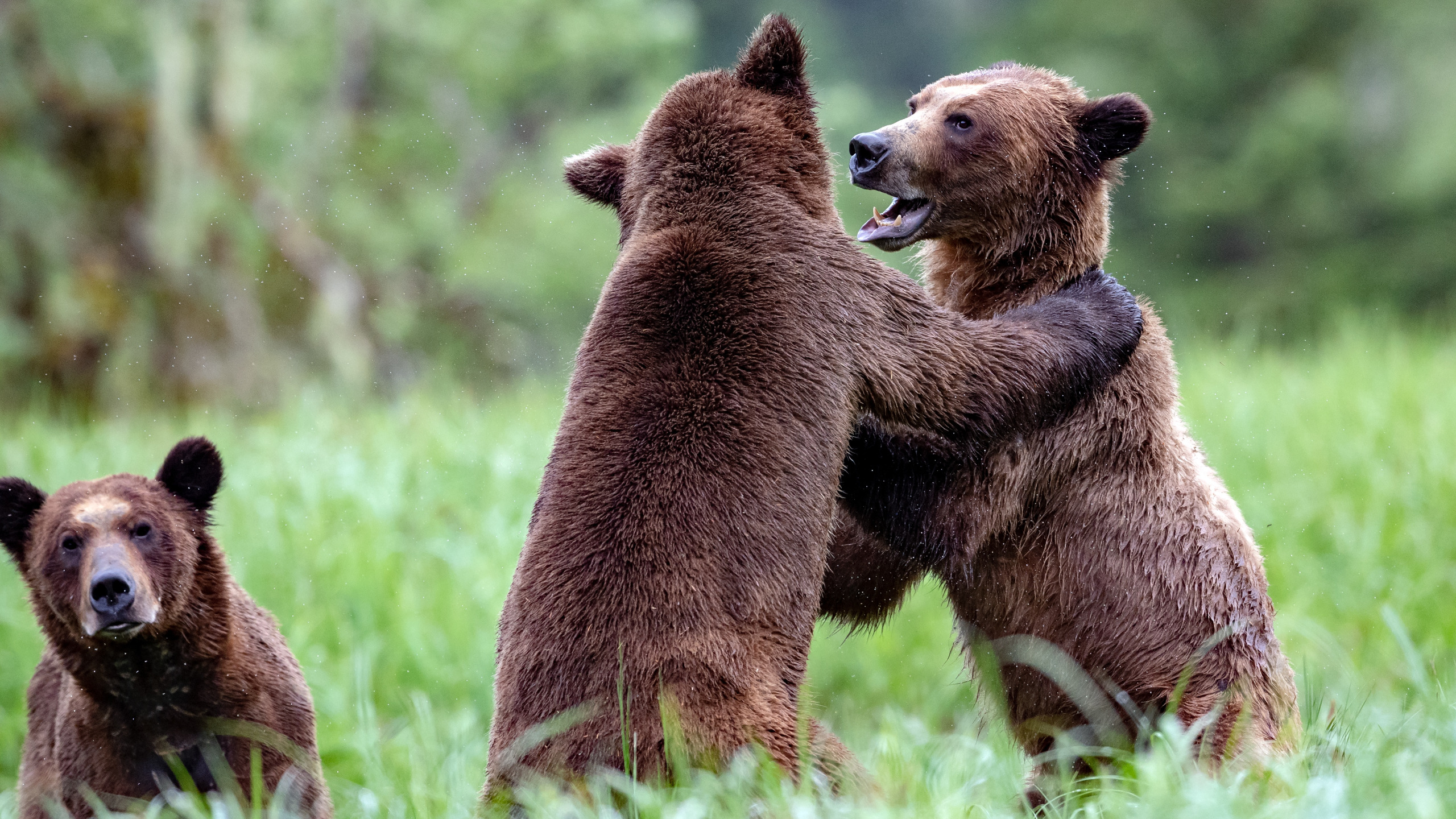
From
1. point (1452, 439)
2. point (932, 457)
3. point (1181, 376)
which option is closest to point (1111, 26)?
point (1181, 376)

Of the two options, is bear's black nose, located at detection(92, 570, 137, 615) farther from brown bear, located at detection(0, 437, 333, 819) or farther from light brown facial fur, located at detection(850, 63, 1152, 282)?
light brown facial fur, located at detection(850, 63, 1152, 282)

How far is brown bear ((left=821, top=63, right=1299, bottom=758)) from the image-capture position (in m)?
3.42

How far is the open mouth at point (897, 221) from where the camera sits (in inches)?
141

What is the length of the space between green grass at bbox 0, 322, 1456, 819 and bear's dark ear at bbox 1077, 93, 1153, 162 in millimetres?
1379

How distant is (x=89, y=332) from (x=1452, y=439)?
8884 millimetres

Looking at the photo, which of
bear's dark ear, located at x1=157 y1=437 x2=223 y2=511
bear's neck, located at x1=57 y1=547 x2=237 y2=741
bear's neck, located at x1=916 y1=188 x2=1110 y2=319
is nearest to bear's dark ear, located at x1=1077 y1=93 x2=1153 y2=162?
bear's neck, located at x1=916 y1=188 x2=1110 y2=319

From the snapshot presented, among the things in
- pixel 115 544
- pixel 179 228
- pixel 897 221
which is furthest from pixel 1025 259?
pixel 179 228

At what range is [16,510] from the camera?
379 centimetres

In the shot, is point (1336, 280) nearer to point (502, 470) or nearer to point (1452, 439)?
point (1452, 439)

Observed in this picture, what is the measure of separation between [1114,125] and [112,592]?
267 cm

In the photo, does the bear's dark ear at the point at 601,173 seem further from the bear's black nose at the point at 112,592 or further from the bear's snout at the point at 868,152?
the bear's black nose at the point at 112,592

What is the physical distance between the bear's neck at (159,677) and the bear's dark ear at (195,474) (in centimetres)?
31

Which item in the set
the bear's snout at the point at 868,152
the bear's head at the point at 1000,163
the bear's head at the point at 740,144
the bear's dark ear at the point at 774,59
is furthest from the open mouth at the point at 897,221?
the bear's dark ear at the point at 774,59

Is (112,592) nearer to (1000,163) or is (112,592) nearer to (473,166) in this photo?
(1000,163)
